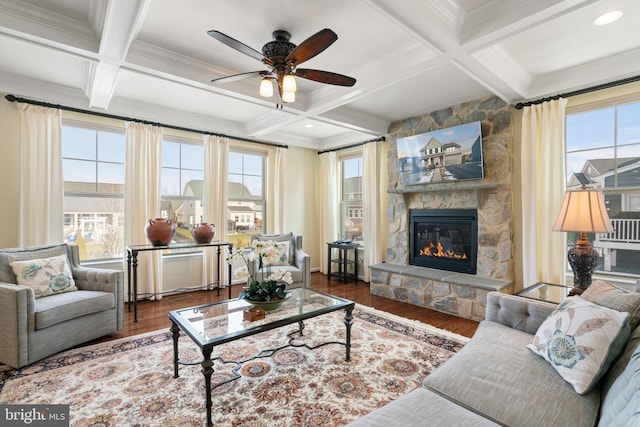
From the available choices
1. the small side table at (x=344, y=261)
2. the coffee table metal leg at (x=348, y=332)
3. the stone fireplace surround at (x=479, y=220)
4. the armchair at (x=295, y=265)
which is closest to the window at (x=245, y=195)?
the armchair at (x=295, y=265)

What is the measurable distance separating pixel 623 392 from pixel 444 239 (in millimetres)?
3240

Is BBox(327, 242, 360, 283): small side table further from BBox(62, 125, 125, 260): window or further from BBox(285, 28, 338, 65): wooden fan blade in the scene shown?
BBox(285, 28, 338, 65): wooden fan blade

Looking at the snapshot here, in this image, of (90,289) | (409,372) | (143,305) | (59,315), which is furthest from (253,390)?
(143,305)

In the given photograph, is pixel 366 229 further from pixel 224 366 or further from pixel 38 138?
pixel 38 138

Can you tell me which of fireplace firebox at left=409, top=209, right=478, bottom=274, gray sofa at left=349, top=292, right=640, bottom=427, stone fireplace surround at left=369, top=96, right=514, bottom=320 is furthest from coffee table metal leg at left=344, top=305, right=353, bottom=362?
fireplace firebox at left=409, top=209, right=478, bottom=274

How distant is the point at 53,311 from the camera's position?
8.06ft

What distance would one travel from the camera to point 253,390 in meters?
2.08

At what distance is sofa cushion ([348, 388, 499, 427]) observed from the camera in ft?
3.89

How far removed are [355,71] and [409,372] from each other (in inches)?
108

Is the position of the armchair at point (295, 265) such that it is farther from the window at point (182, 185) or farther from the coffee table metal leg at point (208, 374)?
the coffee table metal leg at point (208, 374)

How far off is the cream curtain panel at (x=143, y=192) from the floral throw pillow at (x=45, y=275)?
1.08 meters

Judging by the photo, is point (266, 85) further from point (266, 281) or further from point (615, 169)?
point (615, 169)

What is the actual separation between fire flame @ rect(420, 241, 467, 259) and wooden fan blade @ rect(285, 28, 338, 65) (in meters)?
3.14

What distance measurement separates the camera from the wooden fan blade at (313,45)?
6.06 feet
